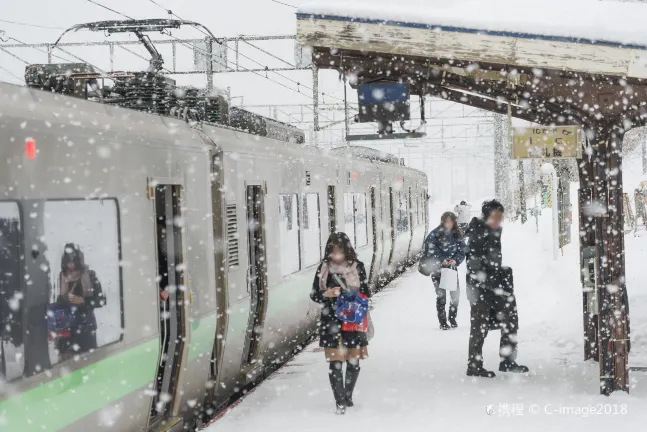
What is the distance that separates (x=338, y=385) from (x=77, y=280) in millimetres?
2857

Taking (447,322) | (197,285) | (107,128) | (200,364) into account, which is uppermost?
(107,128)

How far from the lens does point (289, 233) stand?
30.0ft

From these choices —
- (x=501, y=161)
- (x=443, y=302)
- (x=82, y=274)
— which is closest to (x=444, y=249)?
(x=443, y=302)

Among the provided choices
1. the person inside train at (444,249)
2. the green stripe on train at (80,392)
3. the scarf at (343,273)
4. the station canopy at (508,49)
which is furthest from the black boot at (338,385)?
the person inside train at (444,249)

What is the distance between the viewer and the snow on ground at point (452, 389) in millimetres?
6480

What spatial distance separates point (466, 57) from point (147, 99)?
8.78 ft

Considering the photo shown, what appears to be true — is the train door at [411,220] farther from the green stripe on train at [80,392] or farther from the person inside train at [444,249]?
the green stripe on train at [80,392]

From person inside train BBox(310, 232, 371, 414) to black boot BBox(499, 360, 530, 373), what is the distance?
76.9 inches

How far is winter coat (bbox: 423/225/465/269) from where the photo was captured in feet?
35.3

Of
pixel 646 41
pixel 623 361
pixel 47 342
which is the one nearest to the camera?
pixel 47 342

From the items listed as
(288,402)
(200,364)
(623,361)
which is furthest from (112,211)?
(623,361)

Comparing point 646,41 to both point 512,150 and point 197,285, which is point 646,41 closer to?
point 512,150

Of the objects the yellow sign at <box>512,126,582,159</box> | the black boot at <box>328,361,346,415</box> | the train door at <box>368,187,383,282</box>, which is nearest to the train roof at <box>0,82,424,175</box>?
the black boot at <box>328,361,346,415</box>

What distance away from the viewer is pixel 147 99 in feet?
23.4
